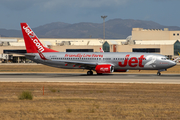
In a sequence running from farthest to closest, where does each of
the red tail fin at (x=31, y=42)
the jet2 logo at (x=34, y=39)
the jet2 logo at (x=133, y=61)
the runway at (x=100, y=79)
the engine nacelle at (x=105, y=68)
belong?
the jet2 logo at (x=34, y=39) < the red tail fin at (x=31, y=42) < the jet2 logo at (x=133, y=61) < the engine nacelle at (x=105, y=68) < the runway at (x=100, y=79)

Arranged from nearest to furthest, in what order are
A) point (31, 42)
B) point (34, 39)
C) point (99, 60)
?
point (99, 60) < point (31, 42) < point (34, 39)

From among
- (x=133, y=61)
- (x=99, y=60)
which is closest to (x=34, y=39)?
(x=99, y=60)

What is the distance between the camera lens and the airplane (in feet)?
166

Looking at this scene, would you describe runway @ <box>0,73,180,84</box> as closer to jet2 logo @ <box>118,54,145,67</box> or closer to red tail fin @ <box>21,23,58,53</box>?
jet2 logo @ <box>118,54,145,67</box>

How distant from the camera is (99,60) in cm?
5338

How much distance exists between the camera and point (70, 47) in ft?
465

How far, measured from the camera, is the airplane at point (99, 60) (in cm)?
5072

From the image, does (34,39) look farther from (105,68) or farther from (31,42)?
(105,68)

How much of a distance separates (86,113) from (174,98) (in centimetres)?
978

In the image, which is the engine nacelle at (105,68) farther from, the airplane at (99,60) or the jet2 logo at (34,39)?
the jet2 logo at (34,39)

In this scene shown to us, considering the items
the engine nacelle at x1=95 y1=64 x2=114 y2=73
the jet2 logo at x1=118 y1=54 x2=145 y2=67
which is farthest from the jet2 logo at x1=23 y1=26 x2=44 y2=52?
the jet2 logo at x1=118 y1=54 x2=145 y2=67

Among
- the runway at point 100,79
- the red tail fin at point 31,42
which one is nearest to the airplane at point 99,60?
the red tail fin at point 31,42

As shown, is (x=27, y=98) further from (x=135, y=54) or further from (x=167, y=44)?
(x=167, y=44)

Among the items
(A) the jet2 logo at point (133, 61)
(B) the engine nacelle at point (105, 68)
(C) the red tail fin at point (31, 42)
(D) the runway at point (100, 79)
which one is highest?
(C) the red tail fin at point (31, 42)
